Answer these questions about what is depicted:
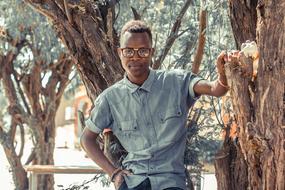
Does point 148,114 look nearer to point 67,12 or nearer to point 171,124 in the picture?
point 171,124

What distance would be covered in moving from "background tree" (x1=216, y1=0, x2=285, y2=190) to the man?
312mm

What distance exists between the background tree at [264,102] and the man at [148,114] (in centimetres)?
31

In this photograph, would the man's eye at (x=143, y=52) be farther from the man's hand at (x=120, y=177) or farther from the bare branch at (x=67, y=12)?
the bare branch at (x=67, y=12)

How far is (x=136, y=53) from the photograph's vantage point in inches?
146

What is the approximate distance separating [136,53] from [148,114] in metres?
0.33

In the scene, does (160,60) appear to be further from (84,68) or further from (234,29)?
(234,29)

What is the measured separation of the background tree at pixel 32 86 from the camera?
10.9 m

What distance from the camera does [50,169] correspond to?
626cm

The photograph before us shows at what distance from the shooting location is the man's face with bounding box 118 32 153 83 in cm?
371

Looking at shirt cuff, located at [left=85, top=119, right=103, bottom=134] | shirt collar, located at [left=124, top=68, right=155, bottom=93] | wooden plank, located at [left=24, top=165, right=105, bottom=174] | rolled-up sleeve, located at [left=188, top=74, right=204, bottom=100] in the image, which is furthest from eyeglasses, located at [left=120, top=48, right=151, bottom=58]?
wooden plank, located at [left=24, top=165, right=105, bottom=174]

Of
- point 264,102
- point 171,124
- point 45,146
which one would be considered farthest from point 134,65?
point 45,146

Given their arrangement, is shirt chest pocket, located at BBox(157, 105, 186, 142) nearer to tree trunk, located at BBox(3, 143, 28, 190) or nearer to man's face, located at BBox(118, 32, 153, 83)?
man's face, located at BBox(118, 32, 153, 83)

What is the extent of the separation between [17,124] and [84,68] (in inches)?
275

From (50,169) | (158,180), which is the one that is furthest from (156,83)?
(50,169)
